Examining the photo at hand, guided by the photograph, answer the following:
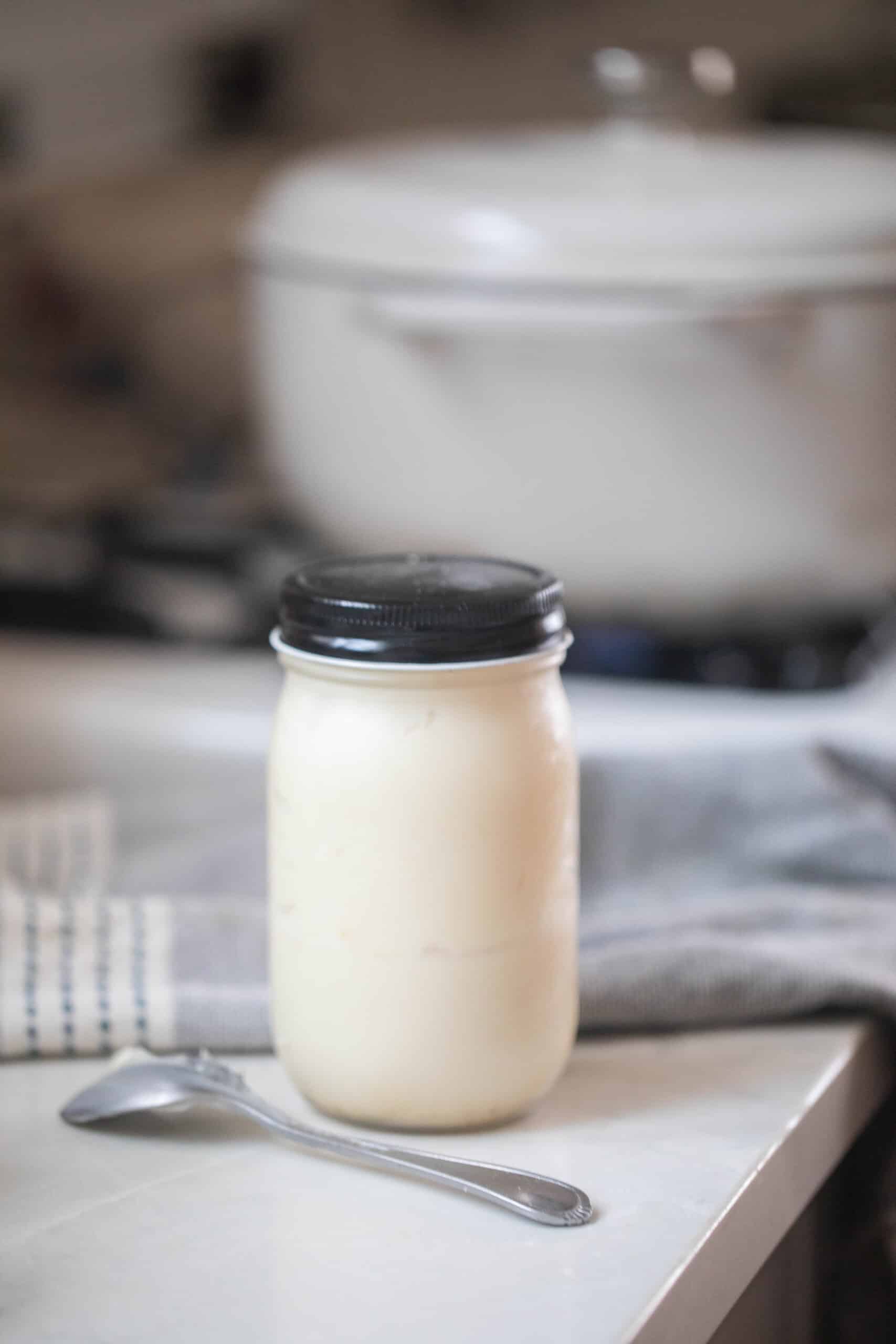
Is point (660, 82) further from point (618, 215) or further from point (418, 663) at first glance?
point (418, 663)

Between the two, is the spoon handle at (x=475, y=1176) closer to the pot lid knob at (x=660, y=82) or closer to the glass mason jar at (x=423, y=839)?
the glass mason jar at (x=423, y=839)

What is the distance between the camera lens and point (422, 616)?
451 millimetres

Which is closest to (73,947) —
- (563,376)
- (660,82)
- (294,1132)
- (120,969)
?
Answer: (120,969)

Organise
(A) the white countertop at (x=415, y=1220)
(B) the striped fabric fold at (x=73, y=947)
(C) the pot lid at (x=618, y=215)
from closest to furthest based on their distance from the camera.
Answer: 1. (A) the white countertop at (x=415, y=1220)
2. (B) the striped fabric fold at (x=73, y=947)
3. (C) the pot lid at (x=618, y=215)

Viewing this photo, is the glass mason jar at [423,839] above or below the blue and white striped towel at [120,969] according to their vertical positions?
above

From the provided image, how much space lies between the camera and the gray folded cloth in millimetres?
556

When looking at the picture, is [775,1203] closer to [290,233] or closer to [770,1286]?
[770,1286]

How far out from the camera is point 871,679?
795 millimetres

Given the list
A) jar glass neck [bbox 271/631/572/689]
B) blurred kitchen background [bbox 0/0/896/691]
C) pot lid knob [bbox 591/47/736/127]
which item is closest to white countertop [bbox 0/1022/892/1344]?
jar glass neck [bbox 271/631/572/689]

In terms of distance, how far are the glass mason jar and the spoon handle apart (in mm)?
21

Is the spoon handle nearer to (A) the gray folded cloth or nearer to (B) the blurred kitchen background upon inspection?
(A) the gray folded cloth

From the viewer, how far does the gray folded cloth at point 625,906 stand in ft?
1.82

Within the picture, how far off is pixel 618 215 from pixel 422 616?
1.26ft

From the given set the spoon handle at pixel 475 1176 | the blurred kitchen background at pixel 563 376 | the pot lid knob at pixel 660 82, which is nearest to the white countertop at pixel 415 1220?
the spoon handle at pixel 475 1176
